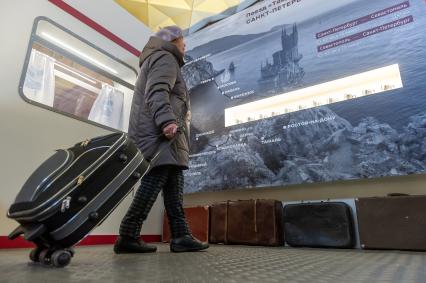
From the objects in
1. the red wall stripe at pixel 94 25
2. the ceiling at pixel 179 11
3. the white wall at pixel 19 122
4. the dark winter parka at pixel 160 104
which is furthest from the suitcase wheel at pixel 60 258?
the ceiling at pixel 179 11

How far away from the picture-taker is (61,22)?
8.34ft

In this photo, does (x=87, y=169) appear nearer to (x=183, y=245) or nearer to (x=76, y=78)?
(x=183, y=245)

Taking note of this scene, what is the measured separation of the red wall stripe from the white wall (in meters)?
0.08

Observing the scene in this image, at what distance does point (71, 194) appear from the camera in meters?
0.98

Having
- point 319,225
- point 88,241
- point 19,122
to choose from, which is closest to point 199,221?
point 88,241

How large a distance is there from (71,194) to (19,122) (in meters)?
1.48

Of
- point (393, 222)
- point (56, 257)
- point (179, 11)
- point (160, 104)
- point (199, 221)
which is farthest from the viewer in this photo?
point (179, 11)

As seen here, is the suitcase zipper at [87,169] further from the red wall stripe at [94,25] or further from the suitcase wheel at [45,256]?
the red wall stripe at [94,25]

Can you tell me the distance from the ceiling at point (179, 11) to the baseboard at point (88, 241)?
2618mm

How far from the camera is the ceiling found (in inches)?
138

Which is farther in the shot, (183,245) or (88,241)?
(88,241)

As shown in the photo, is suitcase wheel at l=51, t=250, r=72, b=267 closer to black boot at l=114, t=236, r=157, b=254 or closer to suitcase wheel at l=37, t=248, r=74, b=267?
suitcase wheel at l=37, t=248, r=74, b=267

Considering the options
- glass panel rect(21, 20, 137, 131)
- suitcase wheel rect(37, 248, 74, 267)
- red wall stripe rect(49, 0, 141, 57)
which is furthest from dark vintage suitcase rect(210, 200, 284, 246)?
red wall stripe rect(49, 0, 141, 57)

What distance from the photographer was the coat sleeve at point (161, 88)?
143 centimetres
